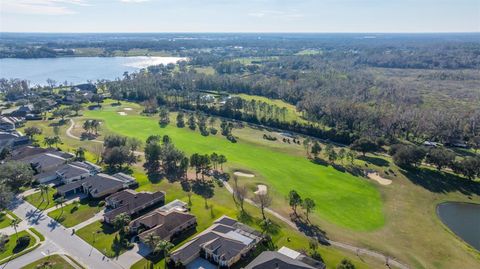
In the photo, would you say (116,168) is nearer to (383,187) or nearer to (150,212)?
(150,212)

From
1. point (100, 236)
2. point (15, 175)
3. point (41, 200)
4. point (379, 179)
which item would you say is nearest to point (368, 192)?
point (379, 179)

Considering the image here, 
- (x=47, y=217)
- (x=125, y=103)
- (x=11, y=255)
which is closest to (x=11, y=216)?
(x=47, y=217)

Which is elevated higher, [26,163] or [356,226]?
[26,163]

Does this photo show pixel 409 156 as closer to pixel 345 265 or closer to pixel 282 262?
pixel 345 265

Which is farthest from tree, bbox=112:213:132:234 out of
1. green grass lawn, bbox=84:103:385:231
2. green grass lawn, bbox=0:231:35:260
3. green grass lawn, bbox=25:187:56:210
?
green grass lawn, bbox=84:103:385:231

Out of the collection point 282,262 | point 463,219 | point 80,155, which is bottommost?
point 463,219

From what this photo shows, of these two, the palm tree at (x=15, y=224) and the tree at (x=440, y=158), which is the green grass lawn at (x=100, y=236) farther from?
the tree at (x=440, y=158)

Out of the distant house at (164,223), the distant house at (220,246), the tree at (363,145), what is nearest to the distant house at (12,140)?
the distant house at (164,223)
